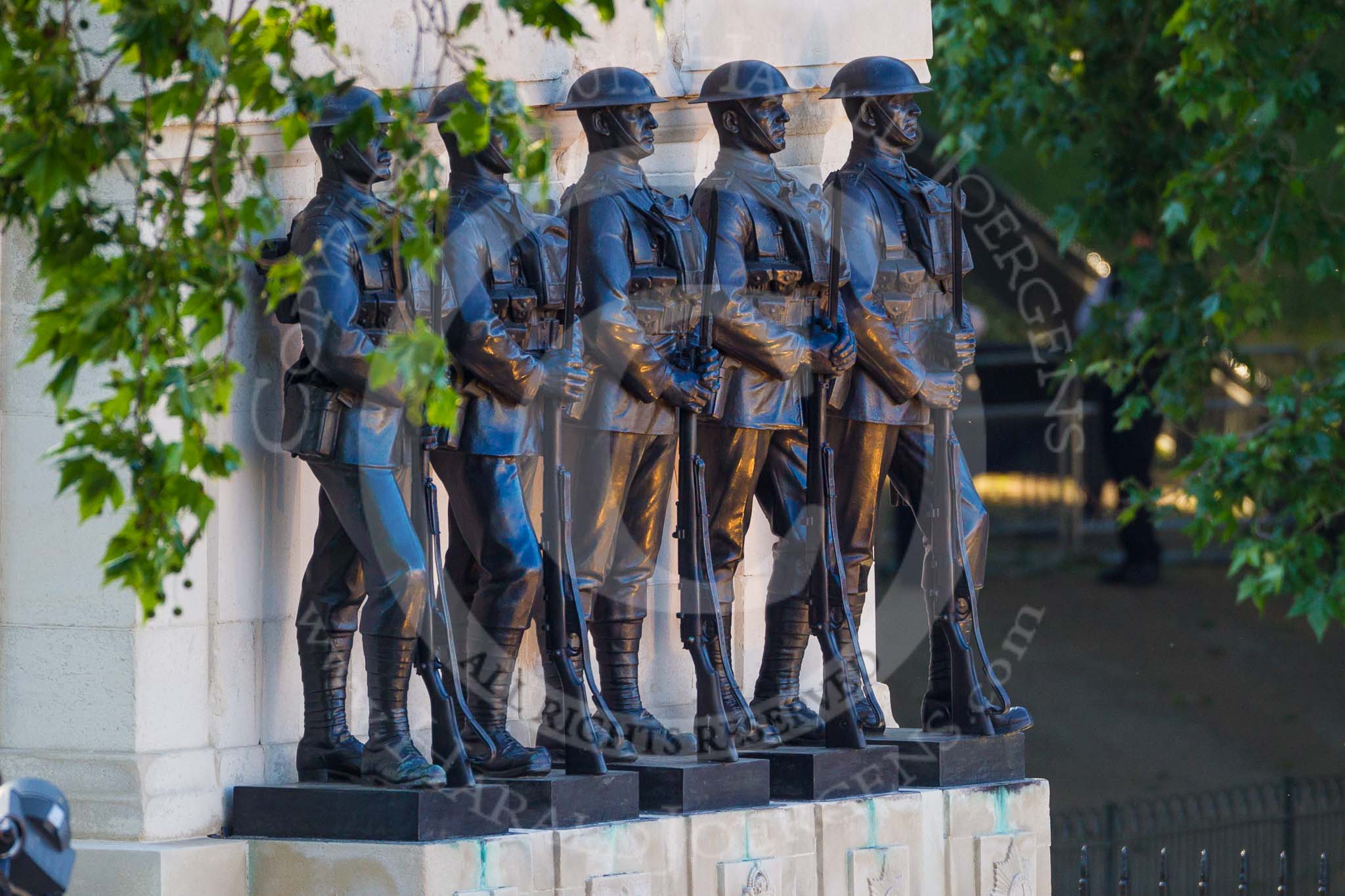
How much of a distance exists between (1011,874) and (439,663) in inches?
113

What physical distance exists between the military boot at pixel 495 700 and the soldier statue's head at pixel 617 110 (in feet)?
5.77

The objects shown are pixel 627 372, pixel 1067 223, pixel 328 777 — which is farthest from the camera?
pixel 1067 223

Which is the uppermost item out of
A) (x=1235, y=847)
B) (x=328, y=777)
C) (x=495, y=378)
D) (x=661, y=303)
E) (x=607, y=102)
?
(x=607, y=102)

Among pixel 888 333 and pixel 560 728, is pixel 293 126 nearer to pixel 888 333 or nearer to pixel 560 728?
pixel 560 728

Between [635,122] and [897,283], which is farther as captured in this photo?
[897,283]

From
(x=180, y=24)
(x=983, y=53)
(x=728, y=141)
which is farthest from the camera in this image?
(x=983, y=53)

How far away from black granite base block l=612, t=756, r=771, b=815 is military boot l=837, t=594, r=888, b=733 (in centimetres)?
68

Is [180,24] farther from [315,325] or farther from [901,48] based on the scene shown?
[901,48]

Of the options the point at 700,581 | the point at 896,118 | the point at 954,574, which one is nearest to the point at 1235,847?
the point at 954,574

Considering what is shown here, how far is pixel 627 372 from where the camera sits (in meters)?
9.70

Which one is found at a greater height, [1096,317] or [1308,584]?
[1096,317]

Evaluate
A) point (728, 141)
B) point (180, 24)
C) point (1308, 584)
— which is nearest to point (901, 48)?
point (728, 141)

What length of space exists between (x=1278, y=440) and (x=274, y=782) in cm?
574

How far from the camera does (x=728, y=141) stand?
10266 mm
